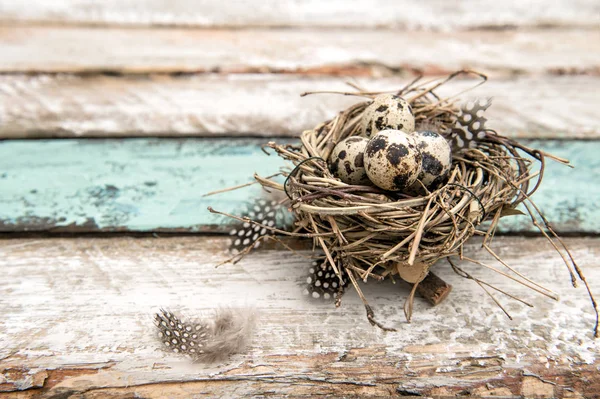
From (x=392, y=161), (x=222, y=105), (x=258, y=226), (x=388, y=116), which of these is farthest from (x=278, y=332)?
(x=222, y=105)

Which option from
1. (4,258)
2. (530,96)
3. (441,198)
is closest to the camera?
(441,198)

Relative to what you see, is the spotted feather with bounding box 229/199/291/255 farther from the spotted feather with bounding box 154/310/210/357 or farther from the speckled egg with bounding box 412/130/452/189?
the speckled egg with bounding box 412/130/452/189

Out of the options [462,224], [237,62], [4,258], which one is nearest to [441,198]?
[462,224]

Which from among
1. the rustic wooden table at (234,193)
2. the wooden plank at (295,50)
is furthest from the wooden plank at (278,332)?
Result: the wooden plank at (295,50)

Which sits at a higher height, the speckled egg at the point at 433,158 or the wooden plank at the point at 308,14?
the wooden plank at the point at 308,14

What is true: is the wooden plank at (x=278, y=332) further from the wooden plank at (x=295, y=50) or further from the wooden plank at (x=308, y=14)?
the wooden plank at (x=308, y=14)

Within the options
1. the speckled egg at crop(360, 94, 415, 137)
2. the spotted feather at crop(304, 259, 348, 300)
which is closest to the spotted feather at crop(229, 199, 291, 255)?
the spotted feather at crop(304, 259, 348, 300)

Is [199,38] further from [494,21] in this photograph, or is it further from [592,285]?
[592,285]

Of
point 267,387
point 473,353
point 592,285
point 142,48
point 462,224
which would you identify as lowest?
point 267,387
